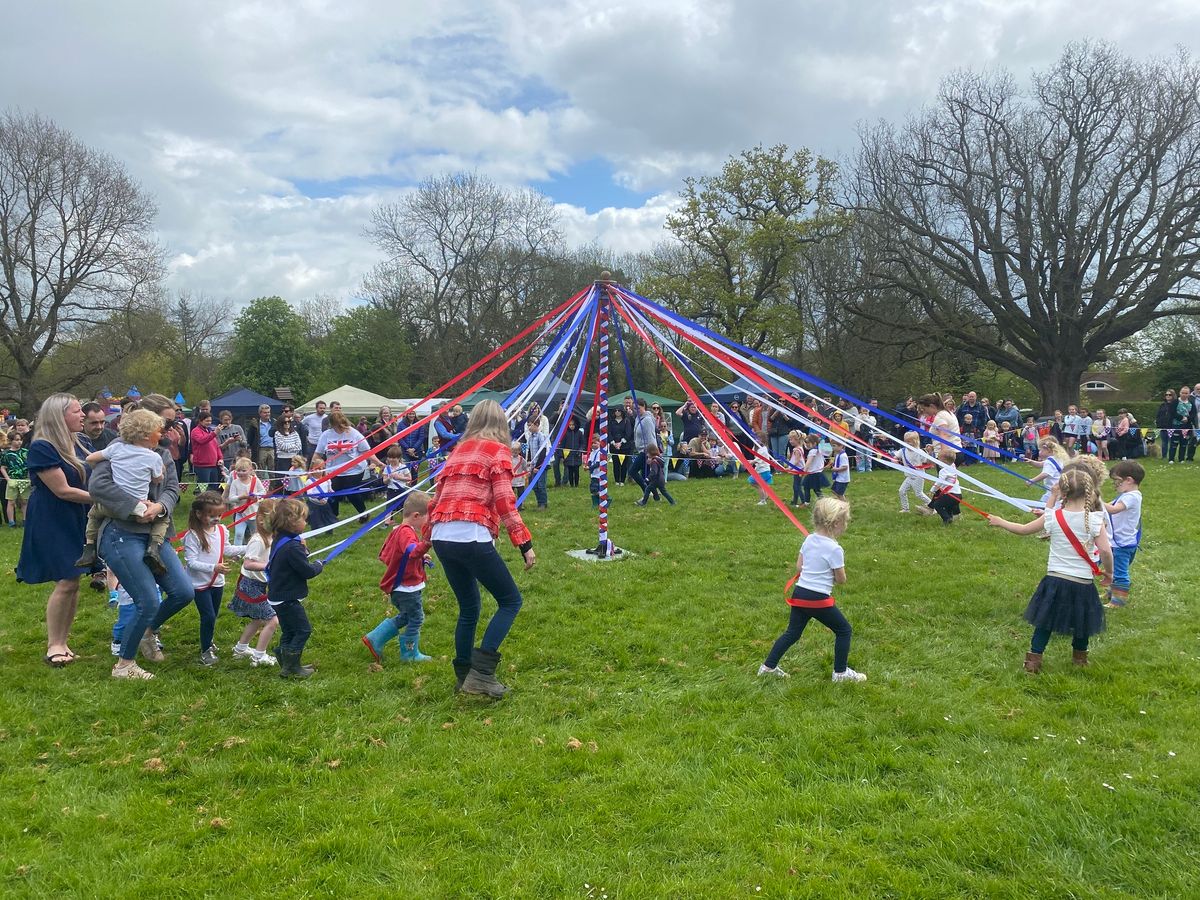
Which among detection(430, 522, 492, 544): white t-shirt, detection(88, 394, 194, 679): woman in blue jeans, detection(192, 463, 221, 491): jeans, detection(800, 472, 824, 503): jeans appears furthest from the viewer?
detection(800, 472, 824, 503): jeans

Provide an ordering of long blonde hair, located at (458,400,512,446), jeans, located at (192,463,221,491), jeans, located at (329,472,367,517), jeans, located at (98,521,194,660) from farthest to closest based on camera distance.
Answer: jeans, located at (192,463,221,491), jeans, located at (329,472,367,517), jeans, located at (98,521,194,660), long blonde hair, located at (458,400,512,446)

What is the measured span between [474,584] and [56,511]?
3057 mm

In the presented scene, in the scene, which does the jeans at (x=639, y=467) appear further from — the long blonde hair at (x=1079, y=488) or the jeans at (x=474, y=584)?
the jeans at (x=474, y=584)

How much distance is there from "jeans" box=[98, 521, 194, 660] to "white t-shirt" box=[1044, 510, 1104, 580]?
5832 mm

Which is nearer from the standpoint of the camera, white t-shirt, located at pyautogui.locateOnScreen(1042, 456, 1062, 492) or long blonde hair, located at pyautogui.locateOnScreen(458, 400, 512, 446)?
long blonde hair, located at pyautogui.locateOnScreen(458, 400, 512, 446)

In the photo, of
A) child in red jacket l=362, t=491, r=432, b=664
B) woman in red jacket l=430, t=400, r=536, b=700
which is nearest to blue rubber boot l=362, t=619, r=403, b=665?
child in red jacket l=362, t=491, r=432, b=664

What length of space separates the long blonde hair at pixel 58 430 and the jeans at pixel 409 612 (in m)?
2.37

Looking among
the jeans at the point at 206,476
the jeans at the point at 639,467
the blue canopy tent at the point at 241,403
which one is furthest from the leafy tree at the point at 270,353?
the jeans at the point at 639,467

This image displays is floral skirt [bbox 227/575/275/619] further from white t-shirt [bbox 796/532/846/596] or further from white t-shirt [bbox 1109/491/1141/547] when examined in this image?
white t-shirt [bbox 1109/491/1141/547]

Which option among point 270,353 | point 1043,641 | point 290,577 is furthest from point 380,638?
point 270,353

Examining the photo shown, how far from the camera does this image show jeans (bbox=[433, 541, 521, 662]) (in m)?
4.54

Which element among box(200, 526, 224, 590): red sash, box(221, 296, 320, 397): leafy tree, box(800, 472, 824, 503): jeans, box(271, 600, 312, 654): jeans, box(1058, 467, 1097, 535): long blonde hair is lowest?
box(271, 600, 312, 654): jeans

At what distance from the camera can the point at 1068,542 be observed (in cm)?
500

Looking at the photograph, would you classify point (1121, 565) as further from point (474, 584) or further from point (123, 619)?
point (123, 619)
